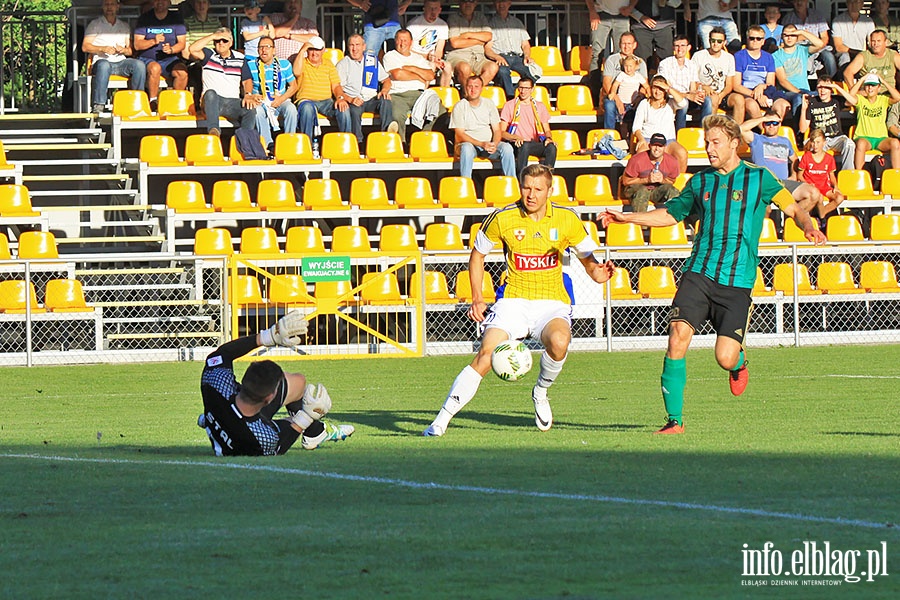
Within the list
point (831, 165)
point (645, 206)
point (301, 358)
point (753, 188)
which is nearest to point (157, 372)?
point (301, 358)

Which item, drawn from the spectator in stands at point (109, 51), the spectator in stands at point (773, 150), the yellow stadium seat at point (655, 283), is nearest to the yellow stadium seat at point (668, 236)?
the yellow stadium seat at point (655, 283)

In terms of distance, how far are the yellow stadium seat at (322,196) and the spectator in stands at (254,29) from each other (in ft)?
7.63

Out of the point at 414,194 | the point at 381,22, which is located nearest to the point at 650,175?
the point at 414,194

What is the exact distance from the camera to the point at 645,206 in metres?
21.7

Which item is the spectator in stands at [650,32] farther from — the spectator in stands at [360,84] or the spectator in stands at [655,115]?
the spectator in stands at [360,84]

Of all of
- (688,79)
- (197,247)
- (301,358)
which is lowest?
(301,358)

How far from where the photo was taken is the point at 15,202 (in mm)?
21109

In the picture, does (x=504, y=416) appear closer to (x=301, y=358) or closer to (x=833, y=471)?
(x=833, y=471)

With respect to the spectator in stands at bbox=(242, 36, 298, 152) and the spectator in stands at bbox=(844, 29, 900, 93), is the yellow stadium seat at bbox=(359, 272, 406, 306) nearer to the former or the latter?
the spectator in stands at bbox=(242, 36, 298, 152)

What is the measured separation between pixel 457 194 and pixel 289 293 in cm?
377

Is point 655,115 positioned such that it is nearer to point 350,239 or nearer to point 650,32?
point 650,32

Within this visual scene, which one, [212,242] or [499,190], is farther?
[499,190]

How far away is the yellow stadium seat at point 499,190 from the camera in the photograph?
22078 millimetres

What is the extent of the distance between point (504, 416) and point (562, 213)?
2.08 metres
